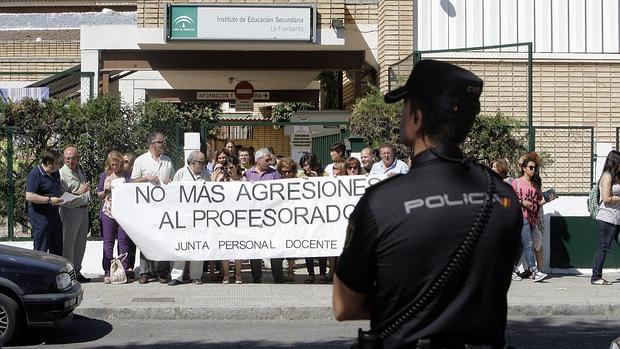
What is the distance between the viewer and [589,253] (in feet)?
45.4

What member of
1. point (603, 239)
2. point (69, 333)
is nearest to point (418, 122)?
point (69, 333)

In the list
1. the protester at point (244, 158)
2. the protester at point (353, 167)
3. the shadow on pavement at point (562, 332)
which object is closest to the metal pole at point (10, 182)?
the protester at point (244, 158)

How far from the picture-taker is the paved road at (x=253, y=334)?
9.16 metres

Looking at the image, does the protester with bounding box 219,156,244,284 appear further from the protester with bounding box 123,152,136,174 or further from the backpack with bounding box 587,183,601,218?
the backpack with bounding box 587,183,601,218

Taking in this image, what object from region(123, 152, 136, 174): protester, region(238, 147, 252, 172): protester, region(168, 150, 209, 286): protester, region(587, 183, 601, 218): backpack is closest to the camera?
region(168, 150, 209, 286): protester

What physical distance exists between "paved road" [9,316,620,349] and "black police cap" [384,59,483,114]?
6333mm

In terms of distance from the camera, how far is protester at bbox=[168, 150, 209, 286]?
12547mm

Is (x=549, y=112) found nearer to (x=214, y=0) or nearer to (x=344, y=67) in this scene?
(x=344, y=67)

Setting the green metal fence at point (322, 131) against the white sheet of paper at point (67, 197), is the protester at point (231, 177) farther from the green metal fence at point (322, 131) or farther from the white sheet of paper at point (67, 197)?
the white sheet of paper at point (67, 197)

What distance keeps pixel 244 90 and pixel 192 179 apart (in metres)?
10.4

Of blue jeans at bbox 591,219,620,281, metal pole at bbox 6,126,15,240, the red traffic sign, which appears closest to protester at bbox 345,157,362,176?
blue jeans at bbox 591,219,620,281

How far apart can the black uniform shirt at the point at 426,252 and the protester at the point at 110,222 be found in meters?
10.1

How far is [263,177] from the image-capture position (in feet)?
41.7

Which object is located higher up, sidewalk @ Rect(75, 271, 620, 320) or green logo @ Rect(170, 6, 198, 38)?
green logo @ Rect(170, 6, 198, 38)
